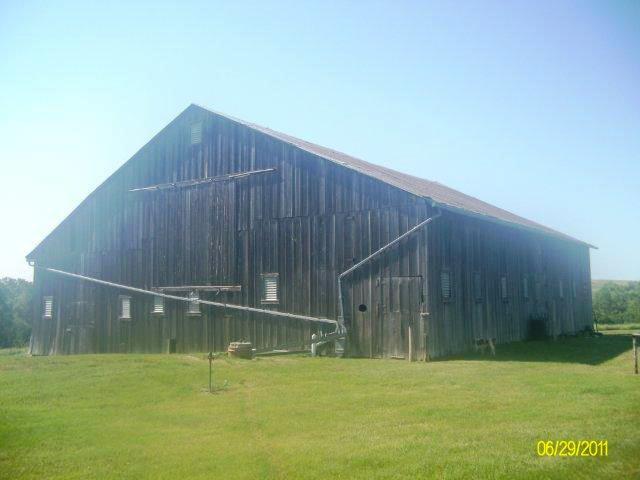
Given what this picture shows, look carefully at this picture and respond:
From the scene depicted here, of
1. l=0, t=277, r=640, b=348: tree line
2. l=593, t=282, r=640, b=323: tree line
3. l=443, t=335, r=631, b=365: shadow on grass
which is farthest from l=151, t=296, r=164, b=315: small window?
l=593, t=282, r=640, b=323: tree line

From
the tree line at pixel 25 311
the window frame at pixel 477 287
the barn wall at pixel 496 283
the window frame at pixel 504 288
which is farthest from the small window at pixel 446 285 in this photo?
the tree line at pixel 25 311

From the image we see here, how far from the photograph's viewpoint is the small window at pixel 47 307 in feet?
103

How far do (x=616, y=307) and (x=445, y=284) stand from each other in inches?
1743

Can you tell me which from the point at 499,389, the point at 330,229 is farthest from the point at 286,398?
the point at 330,229

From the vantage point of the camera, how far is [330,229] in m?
22.7

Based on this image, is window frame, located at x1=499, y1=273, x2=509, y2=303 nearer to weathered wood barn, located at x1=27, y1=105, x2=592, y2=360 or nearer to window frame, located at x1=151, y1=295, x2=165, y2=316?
weathered wood barn, located at x1=27, y1=105, x2=592, y2=360

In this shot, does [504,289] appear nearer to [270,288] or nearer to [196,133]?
[270,288]

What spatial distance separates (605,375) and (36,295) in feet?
91.6

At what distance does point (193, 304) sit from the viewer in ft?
86.8

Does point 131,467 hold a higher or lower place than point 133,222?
lower

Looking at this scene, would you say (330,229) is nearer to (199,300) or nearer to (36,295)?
(199,300)

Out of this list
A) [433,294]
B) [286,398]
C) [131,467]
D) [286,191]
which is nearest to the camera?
[131,467]

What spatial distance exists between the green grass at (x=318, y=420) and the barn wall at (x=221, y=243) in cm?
485

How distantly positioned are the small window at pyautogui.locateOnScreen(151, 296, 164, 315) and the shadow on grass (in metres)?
13.6
